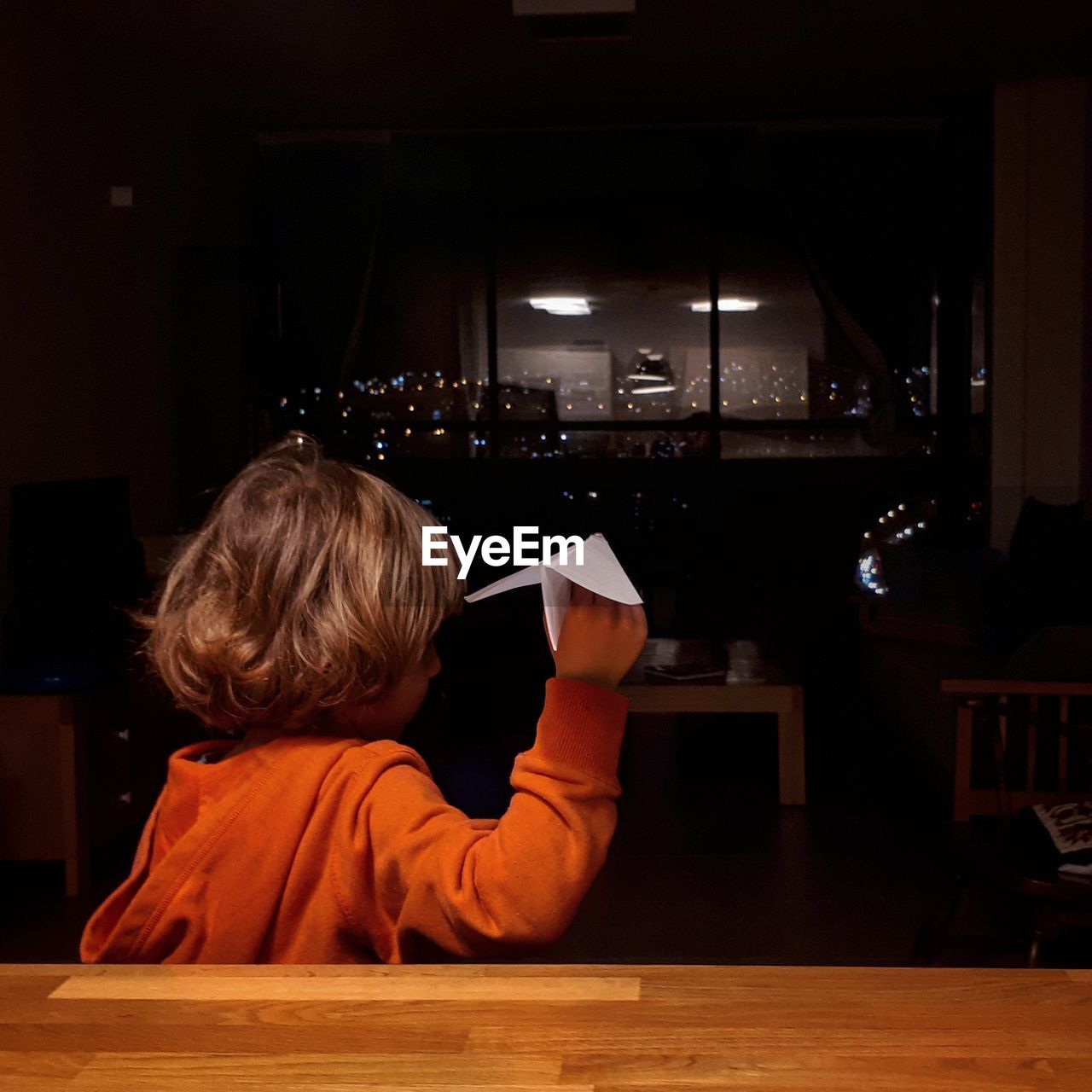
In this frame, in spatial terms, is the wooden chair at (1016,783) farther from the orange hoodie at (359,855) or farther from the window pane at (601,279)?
the window pane at (601,279)

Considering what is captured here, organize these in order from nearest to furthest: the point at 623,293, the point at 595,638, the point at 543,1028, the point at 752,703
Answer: the point at 543,1028, the point at 595,638, the point at 752,703, the point at 623,293

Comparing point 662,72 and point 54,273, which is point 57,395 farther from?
point 662,72

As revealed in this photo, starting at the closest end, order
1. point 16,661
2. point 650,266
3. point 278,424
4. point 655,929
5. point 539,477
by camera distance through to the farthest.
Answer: point 655,929
point 16,661
point 278,424
point 539,477
point 650,266

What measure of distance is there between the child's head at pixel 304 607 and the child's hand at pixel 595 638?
13cm

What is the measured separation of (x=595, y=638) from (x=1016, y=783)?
7.94 ft

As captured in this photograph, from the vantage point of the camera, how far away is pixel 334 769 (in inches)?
37.3

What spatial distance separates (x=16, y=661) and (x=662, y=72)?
10.2 ft

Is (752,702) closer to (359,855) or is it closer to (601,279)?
(359,855)

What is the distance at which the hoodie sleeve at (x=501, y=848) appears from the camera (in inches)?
33.8

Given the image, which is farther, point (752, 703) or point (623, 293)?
point (623, 293)

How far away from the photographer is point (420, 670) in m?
1.03

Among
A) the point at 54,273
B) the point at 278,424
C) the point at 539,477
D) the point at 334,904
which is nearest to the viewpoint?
the point at 334,904

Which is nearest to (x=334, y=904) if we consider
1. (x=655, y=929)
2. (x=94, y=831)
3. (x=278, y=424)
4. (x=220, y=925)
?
(x=220, y=925)

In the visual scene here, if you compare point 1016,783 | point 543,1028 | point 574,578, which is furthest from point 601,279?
point 543,1028
